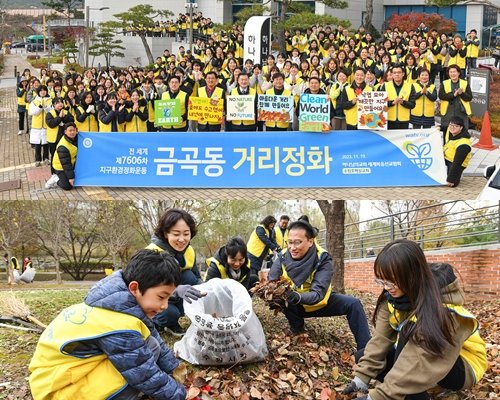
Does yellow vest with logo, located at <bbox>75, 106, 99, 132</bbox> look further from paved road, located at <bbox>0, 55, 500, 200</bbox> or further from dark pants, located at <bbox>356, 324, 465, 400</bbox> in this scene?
dark pants, located at <bbox>356, 324, 465, 400</bbox>

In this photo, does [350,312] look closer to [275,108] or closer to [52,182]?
[275,108]

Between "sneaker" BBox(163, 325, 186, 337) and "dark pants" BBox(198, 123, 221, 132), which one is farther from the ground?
"dark pants" BBox(198, 123, 221, 132)

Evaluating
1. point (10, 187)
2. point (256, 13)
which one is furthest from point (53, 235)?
point (10, 187)

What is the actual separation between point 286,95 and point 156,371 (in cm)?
972

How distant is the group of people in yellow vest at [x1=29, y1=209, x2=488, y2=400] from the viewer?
135 inches

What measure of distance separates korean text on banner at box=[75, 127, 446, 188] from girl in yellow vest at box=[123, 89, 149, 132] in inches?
72.7

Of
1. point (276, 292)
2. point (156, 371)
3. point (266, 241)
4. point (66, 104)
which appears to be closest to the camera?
point (156, 371)

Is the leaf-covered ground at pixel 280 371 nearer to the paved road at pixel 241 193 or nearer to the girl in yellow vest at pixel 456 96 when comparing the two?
the paved road at pixel 241 193

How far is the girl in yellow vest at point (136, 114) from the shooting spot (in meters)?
13.4

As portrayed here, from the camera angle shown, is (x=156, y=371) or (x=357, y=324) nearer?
(x=156, y=371)

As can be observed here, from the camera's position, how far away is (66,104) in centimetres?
1392

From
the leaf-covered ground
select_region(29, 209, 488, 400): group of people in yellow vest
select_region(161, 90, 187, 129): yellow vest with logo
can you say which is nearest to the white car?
the leaf-covered ground

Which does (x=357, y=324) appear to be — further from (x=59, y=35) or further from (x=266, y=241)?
Answer: (x=59, y=35)

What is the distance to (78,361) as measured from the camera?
11.2 feet
